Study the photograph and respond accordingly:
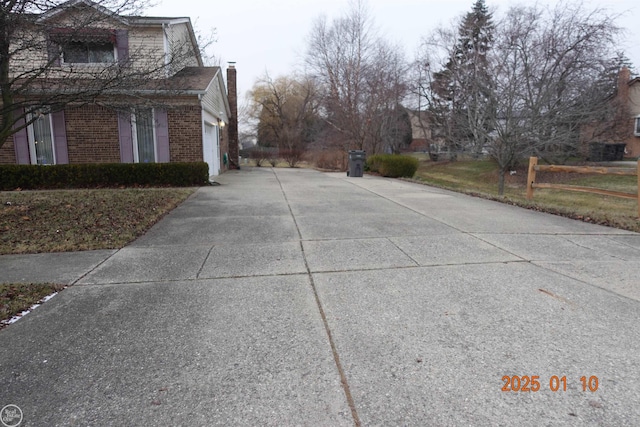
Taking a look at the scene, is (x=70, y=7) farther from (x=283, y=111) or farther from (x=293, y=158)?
(x=283, y=111)

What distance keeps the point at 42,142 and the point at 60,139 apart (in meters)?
0.61

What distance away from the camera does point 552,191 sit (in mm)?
17406

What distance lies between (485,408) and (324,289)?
1928 millimetres

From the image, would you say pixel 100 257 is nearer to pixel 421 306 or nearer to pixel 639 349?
pixel 421 306

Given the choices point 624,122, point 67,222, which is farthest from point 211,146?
point 624,122

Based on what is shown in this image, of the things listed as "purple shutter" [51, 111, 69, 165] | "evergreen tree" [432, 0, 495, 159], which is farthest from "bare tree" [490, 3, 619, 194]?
"purple shutter" [51, 111, 69, 165]

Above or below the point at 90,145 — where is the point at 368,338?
below

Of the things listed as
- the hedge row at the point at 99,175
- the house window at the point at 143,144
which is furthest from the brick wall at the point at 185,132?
the hedge row at the point at 99,175

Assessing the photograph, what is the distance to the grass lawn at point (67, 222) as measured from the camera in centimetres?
385

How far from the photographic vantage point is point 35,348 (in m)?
2.75

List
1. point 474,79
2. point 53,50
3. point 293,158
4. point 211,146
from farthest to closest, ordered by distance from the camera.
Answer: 1. point 293,158
2. point 211,146
3. point 474,79
4. point 53,50

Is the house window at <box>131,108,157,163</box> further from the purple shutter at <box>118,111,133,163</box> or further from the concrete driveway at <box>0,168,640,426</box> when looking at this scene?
the concrete driveway at <box>0,168,640,426</box>

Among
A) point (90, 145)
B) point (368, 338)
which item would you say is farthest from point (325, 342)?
point (90, 145)

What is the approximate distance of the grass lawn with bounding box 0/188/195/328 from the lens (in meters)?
3.85
